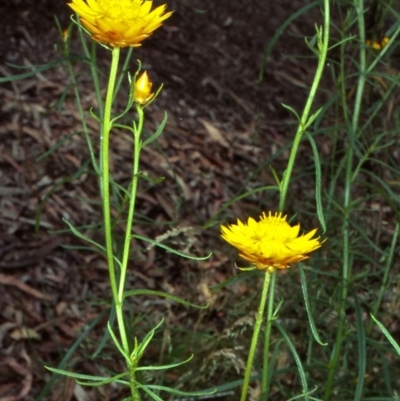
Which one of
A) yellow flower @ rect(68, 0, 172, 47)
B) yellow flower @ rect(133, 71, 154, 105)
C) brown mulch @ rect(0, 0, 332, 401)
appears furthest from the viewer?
brown mulch @ rect(0, 0, 332, 401)

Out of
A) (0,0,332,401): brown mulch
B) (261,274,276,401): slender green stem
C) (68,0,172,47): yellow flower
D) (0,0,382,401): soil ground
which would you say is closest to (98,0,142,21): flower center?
(68,0,172,47): yellow flower

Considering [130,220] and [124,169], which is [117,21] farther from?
[124,169]

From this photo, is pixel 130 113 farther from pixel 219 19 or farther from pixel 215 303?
pixel 219 19

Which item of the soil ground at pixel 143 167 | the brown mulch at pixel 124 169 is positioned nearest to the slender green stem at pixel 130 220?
the soil ground at pixel 143 167

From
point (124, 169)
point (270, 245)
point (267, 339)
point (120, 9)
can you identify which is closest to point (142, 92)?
point (120, 9)

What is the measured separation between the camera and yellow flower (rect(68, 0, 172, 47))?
3.28 feet

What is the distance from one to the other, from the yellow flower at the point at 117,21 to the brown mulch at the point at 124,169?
835 millimetres

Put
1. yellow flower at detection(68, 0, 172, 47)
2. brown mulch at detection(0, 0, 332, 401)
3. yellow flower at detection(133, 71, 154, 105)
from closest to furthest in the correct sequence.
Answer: yellow flower at detection(68, 0, 172, 47), yellow flower at detection(133, 71, 154, 105), brown mulch at detection(0, 0, 332, 401)

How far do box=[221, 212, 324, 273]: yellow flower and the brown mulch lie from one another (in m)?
0.75

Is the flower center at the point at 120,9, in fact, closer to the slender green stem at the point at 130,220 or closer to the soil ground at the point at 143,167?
the slender green stem at the point at 130,220

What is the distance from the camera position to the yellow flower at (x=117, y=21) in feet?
3.28

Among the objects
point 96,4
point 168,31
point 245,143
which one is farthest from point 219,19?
point 96,4

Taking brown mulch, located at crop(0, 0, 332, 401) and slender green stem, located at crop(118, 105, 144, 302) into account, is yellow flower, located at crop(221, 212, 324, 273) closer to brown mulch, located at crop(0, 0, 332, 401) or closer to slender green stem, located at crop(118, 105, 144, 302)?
slender green stem, located at crop(118, 105, 144, 302)

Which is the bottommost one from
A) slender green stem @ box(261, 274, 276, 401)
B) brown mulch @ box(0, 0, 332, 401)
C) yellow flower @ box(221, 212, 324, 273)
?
brown mulch @ box(0, 0, 332, 401)
